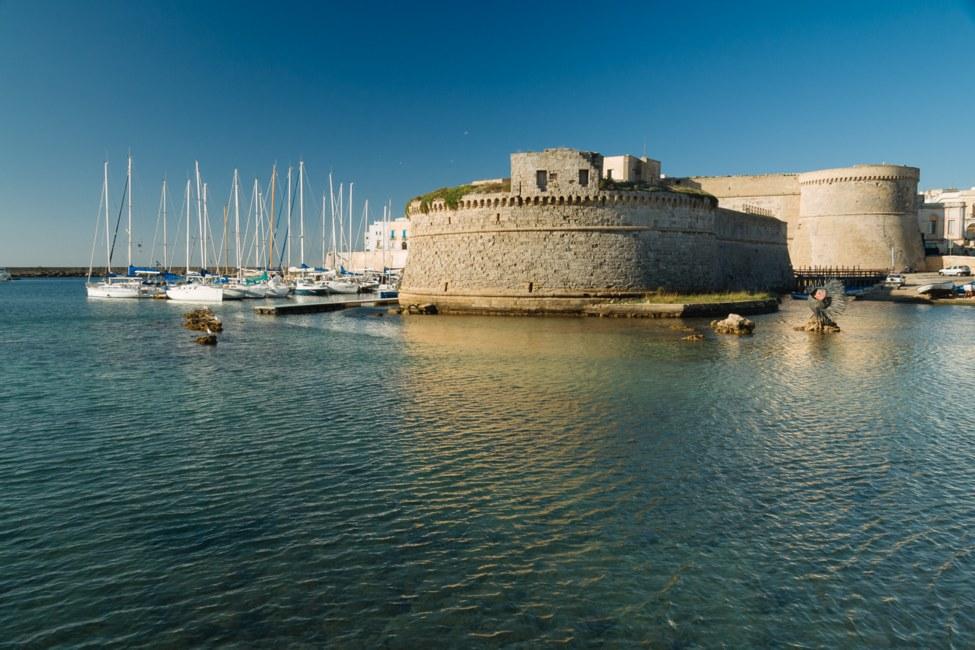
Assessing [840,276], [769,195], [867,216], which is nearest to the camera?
Result: [840,276]

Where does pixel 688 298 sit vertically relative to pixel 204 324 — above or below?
above

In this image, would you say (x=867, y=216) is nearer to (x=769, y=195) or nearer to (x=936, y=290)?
(x=769, y=195)

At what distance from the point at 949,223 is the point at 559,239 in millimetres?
46368

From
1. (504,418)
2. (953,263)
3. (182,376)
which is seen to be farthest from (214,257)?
(953,263)

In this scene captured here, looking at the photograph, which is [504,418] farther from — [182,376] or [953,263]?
[953,263]

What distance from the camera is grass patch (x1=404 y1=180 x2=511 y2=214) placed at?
28.9 m

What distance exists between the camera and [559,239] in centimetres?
2808

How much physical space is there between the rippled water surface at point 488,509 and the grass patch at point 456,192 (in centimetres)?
1614

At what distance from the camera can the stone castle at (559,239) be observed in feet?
91.5

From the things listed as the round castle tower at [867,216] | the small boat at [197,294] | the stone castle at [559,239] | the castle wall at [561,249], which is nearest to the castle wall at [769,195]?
the round castle tower at [867,216]

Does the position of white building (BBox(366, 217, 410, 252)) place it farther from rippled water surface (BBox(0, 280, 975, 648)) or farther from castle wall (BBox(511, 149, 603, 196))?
rippled water surface (BBox(0, 280, 975, 648))

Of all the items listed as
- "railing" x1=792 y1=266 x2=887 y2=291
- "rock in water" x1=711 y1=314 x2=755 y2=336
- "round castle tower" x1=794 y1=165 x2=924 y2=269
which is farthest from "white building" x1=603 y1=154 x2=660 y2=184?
"rock in water" x1=711 y1=314 x2=755 y2=336

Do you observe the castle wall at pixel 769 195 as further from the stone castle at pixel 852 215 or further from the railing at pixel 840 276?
the railing at pixel 840 276

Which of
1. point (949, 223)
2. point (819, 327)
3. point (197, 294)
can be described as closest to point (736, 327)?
point (819, 327)
